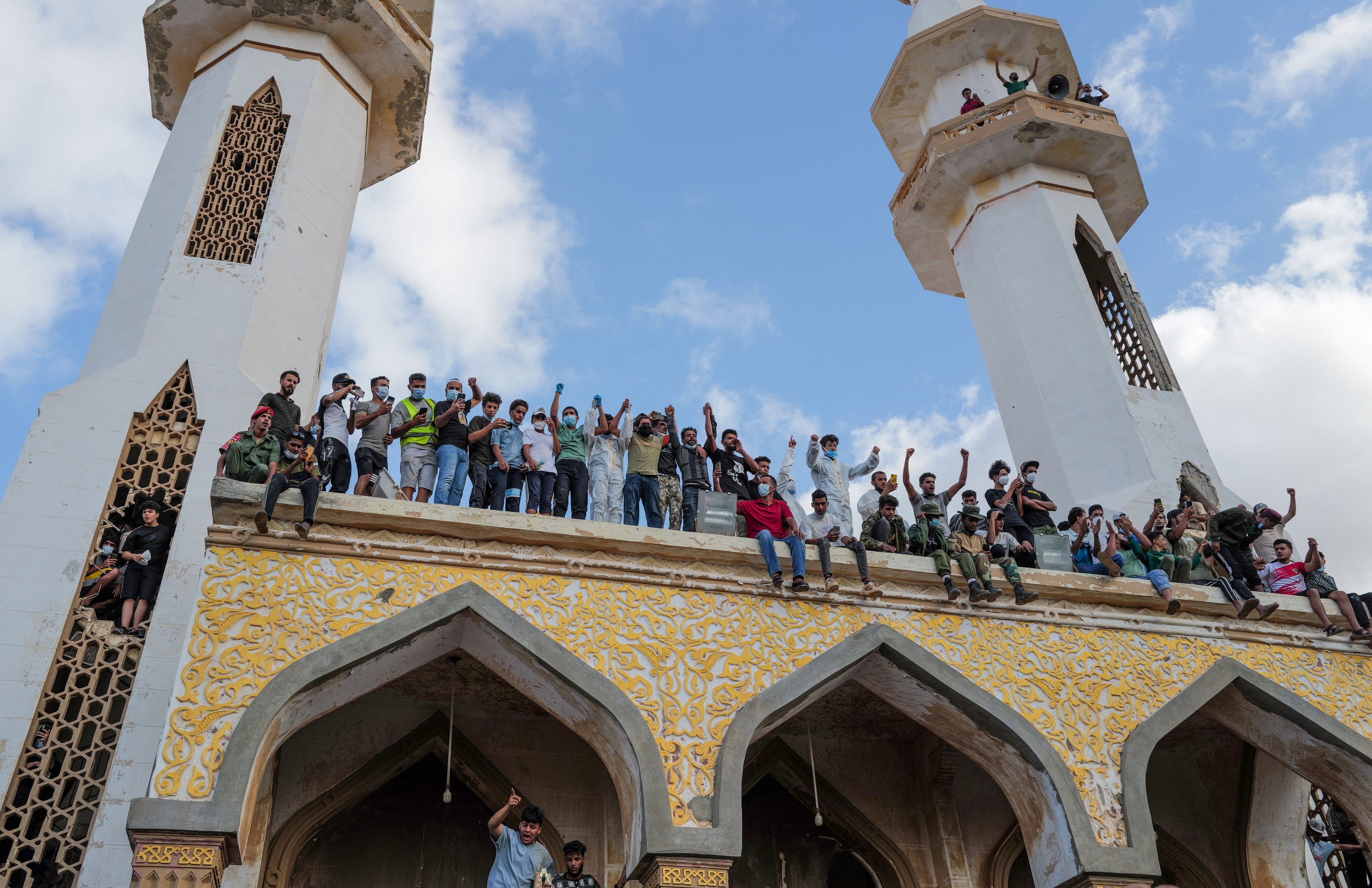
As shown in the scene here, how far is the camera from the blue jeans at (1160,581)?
801cm

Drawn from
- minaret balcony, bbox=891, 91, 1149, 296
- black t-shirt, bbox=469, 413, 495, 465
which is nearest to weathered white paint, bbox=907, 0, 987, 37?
minaret balcony, bbox=891, 91, 1149, 296

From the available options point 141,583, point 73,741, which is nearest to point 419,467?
point 141,583

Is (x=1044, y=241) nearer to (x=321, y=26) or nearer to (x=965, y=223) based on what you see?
(x=965, y=223)

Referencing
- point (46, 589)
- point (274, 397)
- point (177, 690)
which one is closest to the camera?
point (177, 690)

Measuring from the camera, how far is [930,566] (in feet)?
24.9

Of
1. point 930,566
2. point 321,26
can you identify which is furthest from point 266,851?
point 321,26

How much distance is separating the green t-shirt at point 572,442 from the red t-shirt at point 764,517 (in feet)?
4.48

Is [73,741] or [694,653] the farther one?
[694,653]

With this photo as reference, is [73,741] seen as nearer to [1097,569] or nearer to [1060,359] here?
[1097,569]

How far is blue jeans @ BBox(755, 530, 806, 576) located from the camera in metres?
7.27

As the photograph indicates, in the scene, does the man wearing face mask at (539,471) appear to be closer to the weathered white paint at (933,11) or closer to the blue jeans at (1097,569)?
the blue jeans at (1097,569)

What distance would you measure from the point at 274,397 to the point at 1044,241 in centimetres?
907

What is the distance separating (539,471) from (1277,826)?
22.2 ft

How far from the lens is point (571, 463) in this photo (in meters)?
8.18
